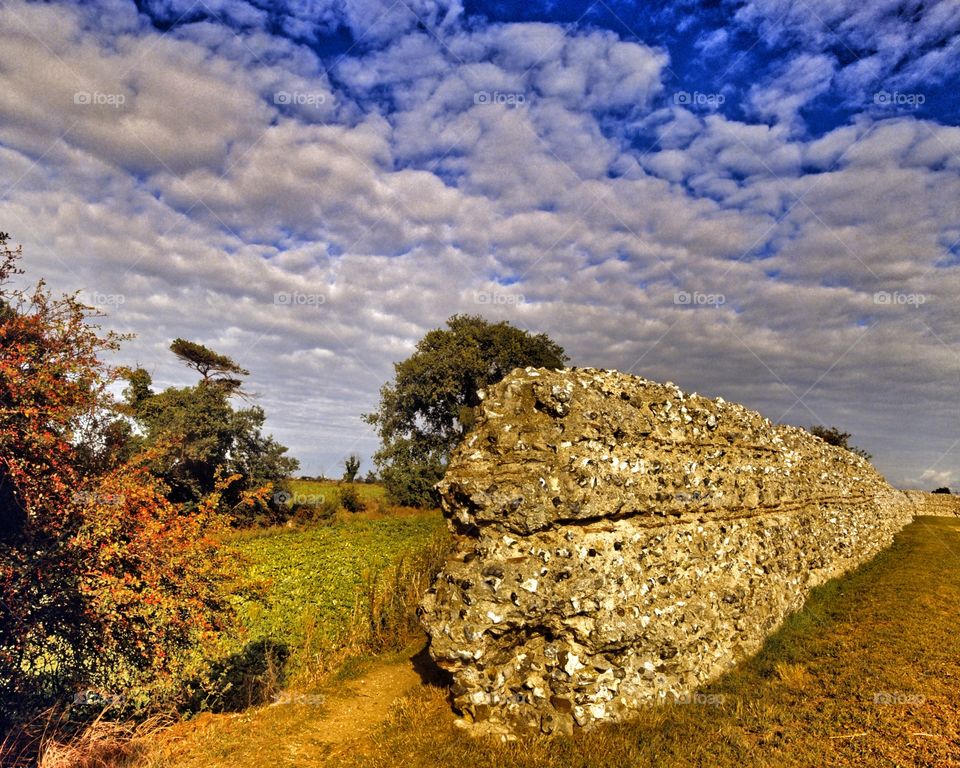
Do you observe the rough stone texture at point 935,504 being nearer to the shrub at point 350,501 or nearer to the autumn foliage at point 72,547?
the shrub at point 350,501

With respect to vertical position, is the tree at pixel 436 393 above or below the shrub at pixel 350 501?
above

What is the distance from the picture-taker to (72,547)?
7.20 meters

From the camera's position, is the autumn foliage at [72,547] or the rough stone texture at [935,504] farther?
the rough stone texture at [935,504]

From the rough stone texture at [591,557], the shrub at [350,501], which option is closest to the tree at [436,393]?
the shrub at [350,501]

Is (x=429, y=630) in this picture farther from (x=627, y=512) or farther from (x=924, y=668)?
(x=924, y=668)

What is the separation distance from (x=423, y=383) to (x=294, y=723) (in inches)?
1227

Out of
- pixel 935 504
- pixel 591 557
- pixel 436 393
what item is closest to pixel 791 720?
pixel 591 557

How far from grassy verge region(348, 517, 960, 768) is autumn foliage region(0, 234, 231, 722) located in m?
3.73

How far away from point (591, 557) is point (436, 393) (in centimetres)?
3014

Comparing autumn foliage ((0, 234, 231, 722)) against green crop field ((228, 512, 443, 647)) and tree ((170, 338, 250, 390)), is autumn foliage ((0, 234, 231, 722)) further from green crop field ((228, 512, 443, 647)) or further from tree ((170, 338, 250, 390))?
tree ((170, 338, 250, 390))

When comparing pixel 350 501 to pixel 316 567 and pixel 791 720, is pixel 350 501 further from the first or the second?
pixel 791 720

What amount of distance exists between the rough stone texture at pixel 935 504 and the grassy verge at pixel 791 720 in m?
33.1

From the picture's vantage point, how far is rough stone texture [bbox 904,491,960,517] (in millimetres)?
35312

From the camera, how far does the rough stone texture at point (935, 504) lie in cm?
3531
